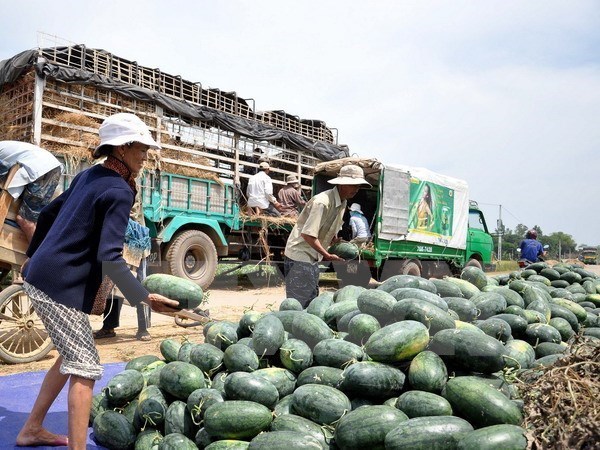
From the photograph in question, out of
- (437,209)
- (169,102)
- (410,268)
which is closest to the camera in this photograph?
(169,102)

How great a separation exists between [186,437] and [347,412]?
0.94 meters

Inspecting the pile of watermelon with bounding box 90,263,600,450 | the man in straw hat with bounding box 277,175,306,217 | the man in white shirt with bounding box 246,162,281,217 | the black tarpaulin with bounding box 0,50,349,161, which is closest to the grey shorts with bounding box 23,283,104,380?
the pile of watermelon with bounding box 90,263,600,450

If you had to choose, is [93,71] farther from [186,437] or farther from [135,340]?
[186,437]

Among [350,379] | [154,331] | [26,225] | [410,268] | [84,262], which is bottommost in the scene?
[154,331]

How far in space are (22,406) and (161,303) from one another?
184 cm

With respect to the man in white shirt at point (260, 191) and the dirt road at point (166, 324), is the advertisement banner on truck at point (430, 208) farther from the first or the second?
the dirt road at point (166, 324)

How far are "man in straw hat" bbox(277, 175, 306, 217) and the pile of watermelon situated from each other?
29.1 feet

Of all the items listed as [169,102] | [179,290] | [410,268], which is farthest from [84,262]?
[410,268]

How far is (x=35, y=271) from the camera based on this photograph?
286cm

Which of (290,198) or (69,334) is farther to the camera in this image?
(290,198)

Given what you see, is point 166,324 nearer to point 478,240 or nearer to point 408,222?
point 408,222

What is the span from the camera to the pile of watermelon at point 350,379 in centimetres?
264

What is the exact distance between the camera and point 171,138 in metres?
11.7

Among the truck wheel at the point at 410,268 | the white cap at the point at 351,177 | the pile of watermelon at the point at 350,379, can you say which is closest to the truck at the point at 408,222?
the truck wheel at the point at 410,268
